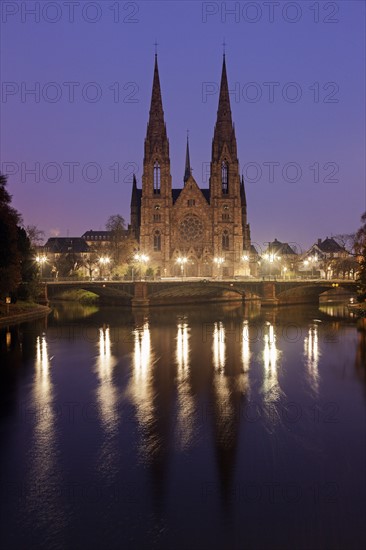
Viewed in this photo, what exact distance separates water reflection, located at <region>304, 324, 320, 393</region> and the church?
52.2 meters

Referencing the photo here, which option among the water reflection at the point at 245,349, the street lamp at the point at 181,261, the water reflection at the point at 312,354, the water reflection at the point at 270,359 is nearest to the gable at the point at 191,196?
the street lamp at the point at 181,261

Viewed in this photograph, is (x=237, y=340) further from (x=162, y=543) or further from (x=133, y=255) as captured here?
(x=133, y=255)

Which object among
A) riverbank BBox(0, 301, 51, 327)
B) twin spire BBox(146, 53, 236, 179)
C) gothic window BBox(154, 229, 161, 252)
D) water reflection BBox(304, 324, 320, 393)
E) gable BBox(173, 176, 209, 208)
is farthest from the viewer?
twin spire BBox(146, 53, 236, 179)

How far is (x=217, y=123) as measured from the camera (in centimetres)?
11200

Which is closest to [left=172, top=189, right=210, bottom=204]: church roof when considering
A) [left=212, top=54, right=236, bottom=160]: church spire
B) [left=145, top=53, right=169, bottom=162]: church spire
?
[left=212, top=54, right=236, bottom=160]: church spire

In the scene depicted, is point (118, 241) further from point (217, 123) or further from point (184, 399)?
point (184, 399)

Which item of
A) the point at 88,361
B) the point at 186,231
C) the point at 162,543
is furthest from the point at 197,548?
the point at 186,231

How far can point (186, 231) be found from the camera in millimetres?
109500

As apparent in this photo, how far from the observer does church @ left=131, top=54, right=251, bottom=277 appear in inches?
4232

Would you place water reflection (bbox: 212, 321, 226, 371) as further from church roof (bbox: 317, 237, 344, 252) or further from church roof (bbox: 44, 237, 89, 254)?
church roof (bbox: 317, 237, 344, 252)

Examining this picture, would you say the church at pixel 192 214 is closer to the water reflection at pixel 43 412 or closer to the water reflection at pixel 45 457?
the water reflection at pixel 43 412

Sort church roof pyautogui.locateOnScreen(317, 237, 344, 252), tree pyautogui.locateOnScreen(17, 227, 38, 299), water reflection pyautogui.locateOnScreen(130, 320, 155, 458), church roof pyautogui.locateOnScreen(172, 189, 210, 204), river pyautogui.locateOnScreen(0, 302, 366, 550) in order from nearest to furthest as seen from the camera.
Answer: river pyautogui.locateOnScreen(0, 302, 366, 550) < water reflection pyautogui.locateOnScreen(130, 320, 155, 458) < tree pyautogui.locateOnScreen(17, 227, 38, 299) < church roof pyautogui.locateOnScreen(172, 189, 210, 204) < church roof pyautogui.locateOnScreen(317, 237, 344, 252)

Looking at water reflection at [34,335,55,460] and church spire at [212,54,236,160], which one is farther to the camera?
church spire at [212,54,236,160]

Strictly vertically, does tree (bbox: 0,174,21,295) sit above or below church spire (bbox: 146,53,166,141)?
below
